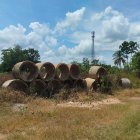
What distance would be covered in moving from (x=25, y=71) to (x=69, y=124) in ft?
31.8

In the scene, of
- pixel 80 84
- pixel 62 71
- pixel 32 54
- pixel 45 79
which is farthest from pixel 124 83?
pixel 32 54

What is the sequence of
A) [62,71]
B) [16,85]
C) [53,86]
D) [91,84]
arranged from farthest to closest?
1. [91,84]
2. [62,71]
3. [53,86]
4. [16,85]

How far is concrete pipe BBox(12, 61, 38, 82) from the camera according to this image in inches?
746

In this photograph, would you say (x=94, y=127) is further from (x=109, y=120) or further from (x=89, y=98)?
(x=89, y=98)

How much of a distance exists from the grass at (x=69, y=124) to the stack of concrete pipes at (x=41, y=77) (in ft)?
13.5

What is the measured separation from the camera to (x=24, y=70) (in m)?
19.6

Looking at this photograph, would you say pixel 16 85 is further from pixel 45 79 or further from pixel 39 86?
pixel 45 79

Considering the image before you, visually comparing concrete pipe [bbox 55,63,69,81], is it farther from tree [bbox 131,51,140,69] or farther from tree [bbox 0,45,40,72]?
tree [bbox 0,45,40,72]

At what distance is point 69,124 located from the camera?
35.0 feet

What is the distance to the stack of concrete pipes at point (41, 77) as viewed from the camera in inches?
736

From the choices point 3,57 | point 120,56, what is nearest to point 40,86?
point 3,57

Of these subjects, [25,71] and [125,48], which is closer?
[25,71]

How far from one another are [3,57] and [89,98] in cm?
4262

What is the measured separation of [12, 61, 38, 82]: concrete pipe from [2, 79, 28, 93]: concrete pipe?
0.40m
